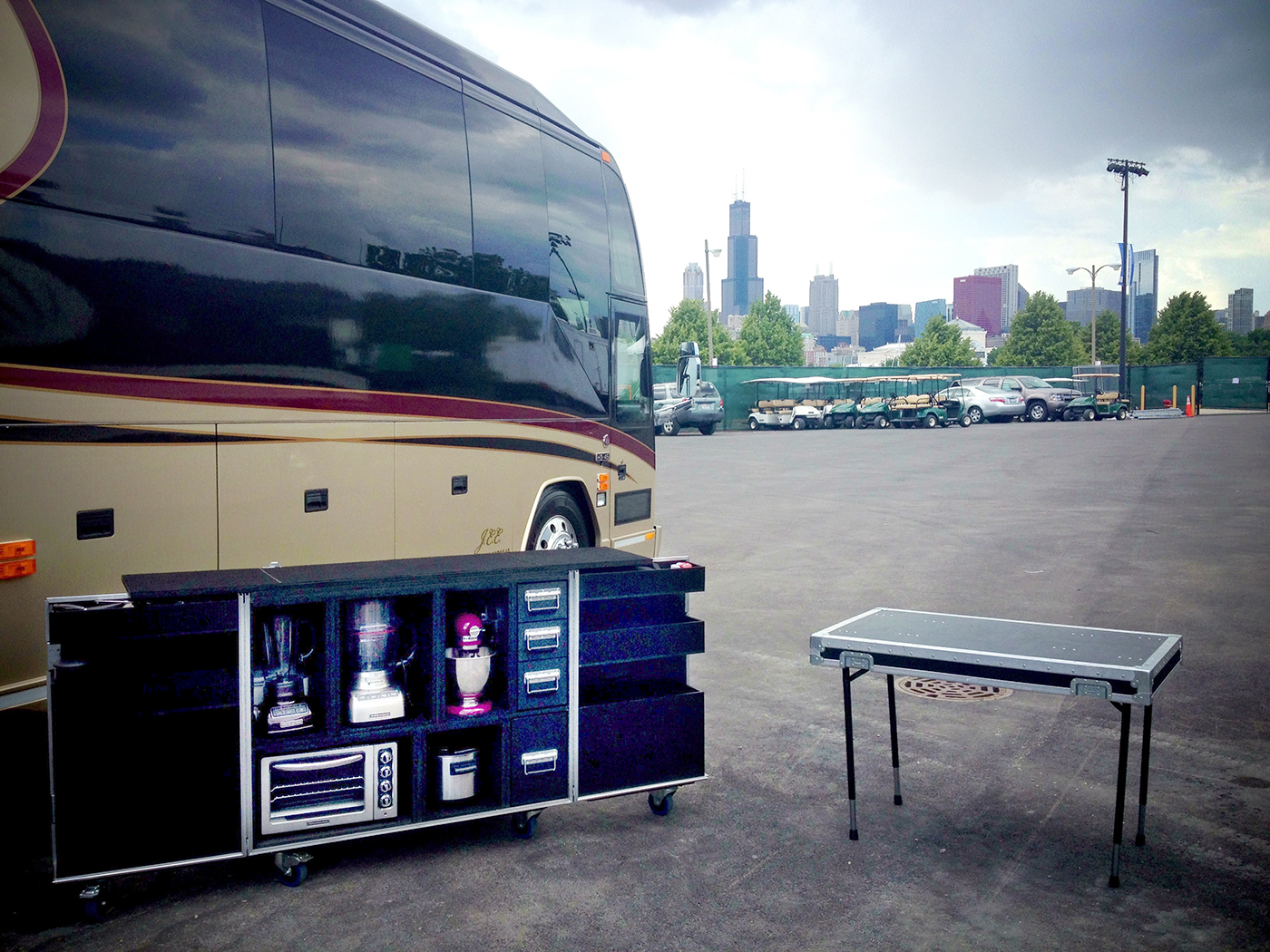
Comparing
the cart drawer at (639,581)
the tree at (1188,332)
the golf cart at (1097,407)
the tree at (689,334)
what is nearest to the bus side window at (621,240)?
the cart drawer at (639,581)

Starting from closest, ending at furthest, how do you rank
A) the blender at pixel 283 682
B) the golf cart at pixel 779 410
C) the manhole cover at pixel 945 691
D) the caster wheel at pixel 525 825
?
the blender at pixel 283 682
the caster wheel at pixel 525 825
the manhole cover at pixel 945 691
the golf cart at pixel 779 410

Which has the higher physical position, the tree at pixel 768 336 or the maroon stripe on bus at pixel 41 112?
the tree at pixel 768 336

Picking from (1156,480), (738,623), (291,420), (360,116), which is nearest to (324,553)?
(291,420)

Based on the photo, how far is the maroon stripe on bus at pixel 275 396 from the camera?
4.35m

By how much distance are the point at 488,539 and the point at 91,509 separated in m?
3.10

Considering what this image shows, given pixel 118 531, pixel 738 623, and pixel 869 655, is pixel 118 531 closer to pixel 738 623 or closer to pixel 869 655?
pixel 869 655

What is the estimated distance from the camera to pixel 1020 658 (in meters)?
4.05

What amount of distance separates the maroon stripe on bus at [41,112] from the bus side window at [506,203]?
301 cm

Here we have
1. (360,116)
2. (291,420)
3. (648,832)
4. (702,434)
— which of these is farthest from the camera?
(702,434)

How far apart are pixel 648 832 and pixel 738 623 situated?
13.1 feet

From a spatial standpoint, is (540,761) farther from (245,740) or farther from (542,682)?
(245,740)

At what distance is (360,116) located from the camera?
613 cm

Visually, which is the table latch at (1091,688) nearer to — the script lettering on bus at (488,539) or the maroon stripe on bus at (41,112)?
the script lettering on bus at (488,539)

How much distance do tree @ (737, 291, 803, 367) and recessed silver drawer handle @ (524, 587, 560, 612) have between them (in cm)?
9524
